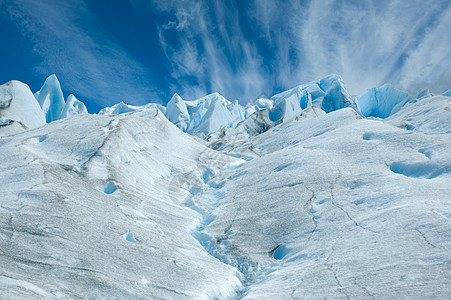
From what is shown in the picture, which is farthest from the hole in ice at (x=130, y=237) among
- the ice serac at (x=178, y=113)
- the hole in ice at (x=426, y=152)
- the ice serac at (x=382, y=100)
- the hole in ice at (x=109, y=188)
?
the ice serac at (x=178, y=113)

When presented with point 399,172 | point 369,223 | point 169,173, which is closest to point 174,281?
point 369,223

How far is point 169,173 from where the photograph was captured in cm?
953

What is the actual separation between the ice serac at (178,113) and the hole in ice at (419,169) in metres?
47.2

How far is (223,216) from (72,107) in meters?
51.1

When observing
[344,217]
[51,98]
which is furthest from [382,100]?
[51,98]

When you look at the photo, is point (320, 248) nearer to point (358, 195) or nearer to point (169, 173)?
point (358, 195)

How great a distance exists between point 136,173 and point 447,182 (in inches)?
298

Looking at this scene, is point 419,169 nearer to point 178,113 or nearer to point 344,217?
point 344,217

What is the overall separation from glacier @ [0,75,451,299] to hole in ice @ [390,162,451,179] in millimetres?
30

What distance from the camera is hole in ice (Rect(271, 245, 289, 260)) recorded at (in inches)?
215

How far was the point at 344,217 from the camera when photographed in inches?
220

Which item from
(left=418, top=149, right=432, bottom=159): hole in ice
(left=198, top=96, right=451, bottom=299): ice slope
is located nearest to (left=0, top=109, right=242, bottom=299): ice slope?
(left=198, top=96, right=451, bottom=299): ice slope

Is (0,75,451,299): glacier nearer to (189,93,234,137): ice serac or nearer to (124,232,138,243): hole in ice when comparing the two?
(124,232,138,243): hole in ice

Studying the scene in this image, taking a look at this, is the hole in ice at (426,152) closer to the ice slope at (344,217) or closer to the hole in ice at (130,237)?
the ice slope at (344,217)
